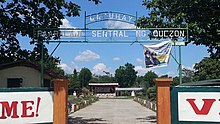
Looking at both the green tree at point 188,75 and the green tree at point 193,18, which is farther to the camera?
the green tree at point 188,75

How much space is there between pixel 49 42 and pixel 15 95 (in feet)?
25.4

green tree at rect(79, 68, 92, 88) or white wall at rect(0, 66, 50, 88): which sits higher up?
white wall at rect(0, 66, 50, 88)

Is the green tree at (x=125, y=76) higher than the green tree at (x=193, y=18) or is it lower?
lower

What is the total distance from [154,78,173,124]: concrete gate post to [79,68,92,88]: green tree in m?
112

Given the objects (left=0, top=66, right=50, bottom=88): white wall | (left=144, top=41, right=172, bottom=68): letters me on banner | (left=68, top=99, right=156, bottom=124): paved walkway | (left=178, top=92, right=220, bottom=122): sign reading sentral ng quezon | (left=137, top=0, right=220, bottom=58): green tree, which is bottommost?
(left=68, top=99, right=156, bottom=124): paved walkway

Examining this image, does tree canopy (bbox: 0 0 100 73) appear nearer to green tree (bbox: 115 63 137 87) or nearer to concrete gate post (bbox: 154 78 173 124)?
concrete gate post (bbox: 154 78 173 124)

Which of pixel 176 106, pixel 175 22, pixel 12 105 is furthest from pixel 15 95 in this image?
pixel 175 22

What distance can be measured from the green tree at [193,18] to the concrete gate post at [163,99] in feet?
24.0

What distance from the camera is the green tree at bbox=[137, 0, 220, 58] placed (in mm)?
16516

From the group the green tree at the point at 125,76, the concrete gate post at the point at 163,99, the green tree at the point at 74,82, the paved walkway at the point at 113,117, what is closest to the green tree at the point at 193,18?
the paved walkway at the point at 113,117

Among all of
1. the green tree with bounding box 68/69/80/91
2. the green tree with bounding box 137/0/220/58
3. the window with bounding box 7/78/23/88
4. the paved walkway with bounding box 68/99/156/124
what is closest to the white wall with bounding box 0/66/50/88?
the window with bounding box 7/78/23/88

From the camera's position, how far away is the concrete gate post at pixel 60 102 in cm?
945

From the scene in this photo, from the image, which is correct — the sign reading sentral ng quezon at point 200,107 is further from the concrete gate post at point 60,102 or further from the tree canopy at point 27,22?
the tree canopy at point 27,22

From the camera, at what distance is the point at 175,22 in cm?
1736
